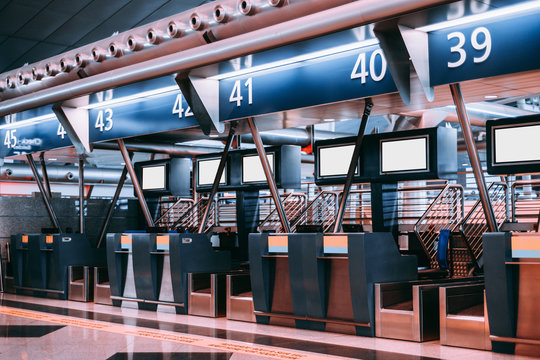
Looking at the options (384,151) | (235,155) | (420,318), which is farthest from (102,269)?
(420,318)

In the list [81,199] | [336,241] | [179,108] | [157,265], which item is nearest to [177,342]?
[336,241]

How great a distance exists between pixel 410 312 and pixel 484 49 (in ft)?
8.56

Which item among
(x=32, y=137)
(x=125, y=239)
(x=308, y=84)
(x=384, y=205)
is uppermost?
(x=308, y=84)

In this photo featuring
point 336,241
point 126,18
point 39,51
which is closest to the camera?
point 336,241

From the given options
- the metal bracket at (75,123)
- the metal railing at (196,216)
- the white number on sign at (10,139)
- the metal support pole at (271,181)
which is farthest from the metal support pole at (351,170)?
the white number on sign at (10,139)

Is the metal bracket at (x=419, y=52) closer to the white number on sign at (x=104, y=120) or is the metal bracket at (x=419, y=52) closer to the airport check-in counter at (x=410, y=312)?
the airport check-in counter at (x=410, y=312)

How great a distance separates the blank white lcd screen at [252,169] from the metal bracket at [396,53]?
4.73 metres

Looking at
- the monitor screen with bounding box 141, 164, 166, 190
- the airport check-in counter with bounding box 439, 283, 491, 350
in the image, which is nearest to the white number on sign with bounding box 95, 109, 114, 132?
the monitor screen with bounding box 141, 164, 166, 190

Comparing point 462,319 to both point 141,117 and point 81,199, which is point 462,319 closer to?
point 141,117

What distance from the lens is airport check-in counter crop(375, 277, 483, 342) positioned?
21.8 ft

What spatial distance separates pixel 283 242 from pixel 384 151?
205 centimetres

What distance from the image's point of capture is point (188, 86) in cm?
830

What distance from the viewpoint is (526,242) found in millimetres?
5672

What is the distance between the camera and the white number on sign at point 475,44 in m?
5.94
